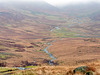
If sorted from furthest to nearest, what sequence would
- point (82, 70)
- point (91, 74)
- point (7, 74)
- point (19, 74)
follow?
1. point (7, 74)
2. point (19, 74)
3. point (82, 70)
4. point (91, 74)

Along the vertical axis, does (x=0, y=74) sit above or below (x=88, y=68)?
below

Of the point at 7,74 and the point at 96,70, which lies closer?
the point at 96,70

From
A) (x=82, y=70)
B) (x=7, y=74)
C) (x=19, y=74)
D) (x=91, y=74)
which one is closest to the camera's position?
(x=91, y=74)

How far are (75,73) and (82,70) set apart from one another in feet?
2.76

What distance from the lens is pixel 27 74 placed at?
47.1ft

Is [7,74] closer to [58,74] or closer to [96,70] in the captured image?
[58,74]

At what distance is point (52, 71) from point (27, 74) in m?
2.56

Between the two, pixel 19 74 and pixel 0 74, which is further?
pixel 0 74

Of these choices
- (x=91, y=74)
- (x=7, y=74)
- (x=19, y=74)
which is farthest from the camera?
(x=7, y=74)

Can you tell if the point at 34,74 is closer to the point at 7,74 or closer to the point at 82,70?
the point at 7,74

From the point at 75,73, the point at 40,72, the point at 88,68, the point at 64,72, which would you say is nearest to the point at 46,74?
the point at 40,72

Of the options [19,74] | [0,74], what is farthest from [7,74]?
[19,74]

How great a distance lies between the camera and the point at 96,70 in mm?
13367

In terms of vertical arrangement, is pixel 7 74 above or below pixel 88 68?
below
